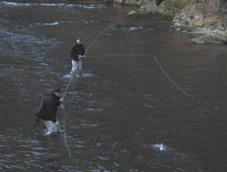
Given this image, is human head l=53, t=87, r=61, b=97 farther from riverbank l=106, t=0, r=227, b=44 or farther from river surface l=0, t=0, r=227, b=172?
riverbank l=106, t=0, r=227, b=44

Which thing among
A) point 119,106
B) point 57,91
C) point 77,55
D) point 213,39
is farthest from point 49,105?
point 213,39

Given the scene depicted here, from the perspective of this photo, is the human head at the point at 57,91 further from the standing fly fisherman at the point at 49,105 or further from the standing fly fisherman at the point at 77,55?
the standing fly fisherman at the point at 77,55

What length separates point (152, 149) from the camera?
955 cm

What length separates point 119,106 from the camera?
507 inches

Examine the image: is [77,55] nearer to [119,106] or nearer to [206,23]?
[119,106]

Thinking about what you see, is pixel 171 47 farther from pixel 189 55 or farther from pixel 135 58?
pixel 135 58

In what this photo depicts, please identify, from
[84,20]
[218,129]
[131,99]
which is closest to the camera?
[218,129]

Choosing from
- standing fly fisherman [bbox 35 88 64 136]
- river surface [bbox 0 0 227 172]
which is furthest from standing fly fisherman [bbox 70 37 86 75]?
standing fly fisherman [bbox 35 88 64 136]

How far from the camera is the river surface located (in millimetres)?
9016

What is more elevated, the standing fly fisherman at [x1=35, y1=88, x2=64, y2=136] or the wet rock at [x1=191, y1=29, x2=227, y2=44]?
the wet rock at [x1=191, y1=29, x2=227, y2=44]

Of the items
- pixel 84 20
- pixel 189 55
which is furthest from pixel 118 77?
pixel 84 20

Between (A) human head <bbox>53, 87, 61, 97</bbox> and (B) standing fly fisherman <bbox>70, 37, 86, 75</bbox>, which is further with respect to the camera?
(B) standing fly fisherman <bbox>70, 37, 86, 75</bbox>

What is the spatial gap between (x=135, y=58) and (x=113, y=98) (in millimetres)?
7654

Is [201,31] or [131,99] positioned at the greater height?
[201,31]
